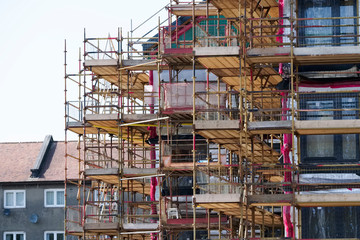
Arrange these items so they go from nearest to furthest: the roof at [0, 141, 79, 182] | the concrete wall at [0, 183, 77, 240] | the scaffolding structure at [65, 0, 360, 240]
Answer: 1. the scaffolding structure at [65, 0, 360, 240]
2. the concrete wall at [0, 183, 77, 240]
3. the roof at [0, 141, 79, 182]

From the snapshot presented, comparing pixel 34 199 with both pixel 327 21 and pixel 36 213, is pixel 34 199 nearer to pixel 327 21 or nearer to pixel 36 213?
pixel 36 213

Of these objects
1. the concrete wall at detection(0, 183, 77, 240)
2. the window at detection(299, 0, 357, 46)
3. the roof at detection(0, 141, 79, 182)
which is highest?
the window at detection(299, 0, 357, 46)

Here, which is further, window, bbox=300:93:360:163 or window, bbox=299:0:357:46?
window, bbox=299:0:357:46

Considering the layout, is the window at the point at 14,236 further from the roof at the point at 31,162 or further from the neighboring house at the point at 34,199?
the roof at the point at 31,162

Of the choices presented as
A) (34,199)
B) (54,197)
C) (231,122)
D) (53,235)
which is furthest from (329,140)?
(34,199)

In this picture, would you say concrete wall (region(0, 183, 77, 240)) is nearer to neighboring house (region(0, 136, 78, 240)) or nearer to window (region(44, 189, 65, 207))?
neighboring house (region(0, 136, 78, 240))

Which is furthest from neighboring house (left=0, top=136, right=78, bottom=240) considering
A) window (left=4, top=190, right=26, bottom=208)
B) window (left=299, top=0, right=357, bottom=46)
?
window (left=299, top=0, right=357, bottom=46)

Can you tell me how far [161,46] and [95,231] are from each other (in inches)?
318

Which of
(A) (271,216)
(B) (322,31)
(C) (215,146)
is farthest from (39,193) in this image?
(B) (322,31)

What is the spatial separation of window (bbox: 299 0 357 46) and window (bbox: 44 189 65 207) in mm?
29652

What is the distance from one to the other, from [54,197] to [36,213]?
1.42 metres

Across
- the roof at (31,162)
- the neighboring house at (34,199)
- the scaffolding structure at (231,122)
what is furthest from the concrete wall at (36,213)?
the scaffolding structure at (231,122)

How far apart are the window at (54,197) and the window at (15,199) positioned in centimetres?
144

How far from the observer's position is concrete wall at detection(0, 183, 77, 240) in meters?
64.0
